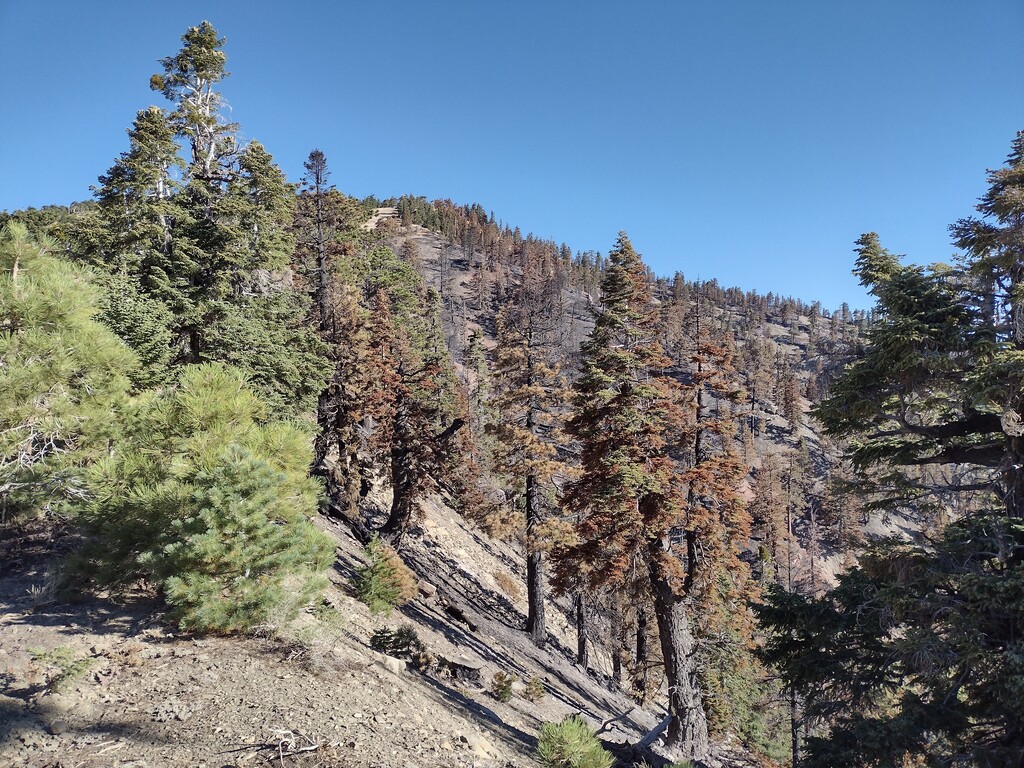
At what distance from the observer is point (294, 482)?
7133mm

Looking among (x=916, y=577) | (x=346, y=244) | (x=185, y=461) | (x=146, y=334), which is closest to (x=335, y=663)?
(x=185, y=461)

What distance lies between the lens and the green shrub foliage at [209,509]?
5938 millimetres

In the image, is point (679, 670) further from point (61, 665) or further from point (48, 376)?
point (48, 376)

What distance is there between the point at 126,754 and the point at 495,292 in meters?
105

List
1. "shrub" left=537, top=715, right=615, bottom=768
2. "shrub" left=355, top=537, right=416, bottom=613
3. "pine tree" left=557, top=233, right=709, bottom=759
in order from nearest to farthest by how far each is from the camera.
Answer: "shrub" left=537, top=715, right=615, bottom=768 → "pine tree" left=557, top=233, right=709, bottom=759 → "shrub" left=355, top=537, right=416, bottom=613

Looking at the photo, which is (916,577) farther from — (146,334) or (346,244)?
(346,244)

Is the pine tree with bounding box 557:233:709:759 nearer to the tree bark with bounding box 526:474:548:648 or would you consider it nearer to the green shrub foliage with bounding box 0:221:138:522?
the tree bark with bounding box 526:474:548:648

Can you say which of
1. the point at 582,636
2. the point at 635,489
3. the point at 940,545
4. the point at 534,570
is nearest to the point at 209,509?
the point at 635,489

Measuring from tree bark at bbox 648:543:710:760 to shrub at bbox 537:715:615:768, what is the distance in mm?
6296

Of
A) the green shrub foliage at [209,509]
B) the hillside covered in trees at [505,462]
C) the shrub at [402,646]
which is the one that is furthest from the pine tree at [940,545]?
the green shrub foliage at [209,509]

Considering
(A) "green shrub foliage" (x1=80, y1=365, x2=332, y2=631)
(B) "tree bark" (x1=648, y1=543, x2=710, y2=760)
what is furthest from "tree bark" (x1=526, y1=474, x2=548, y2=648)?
(A) "green shrub foliage" (x1=80, y1=365, x2=332, y2=631)

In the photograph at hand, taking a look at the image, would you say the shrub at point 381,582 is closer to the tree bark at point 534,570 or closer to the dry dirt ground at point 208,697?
the dry dirt ground at point 208,697

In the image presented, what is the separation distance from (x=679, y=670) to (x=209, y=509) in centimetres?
1056

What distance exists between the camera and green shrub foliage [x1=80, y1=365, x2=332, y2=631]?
5.94 metres
